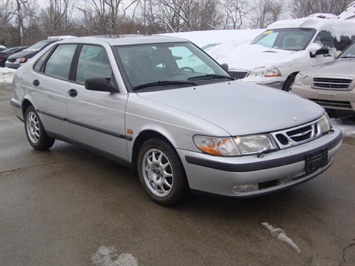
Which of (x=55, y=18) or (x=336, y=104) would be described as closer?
(x=336, y=104)

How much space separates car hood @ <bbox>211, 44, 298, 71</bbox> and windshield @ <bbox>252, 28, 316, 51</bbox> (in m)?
0.28

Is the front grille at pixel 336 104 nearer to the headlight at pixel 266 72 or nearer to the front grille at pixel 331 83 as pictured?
the front grille at pixel 331 83

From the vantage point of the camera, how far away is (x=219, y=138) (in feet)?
10.5

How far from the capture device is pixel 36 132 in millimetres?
5652

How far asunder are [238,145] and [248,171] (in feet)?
0.73

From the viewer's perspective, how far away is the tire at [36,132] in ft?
18.0

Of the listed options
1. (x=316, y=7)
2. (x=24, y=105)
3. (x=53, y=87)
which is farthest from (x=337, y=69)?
(x=316, y=7)

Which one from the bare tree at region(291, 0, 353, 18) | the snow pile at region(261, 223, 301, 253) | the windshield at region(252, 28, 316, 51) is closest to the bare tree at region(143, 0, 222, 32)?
the bare tree at region(291, 0, 353, 18)

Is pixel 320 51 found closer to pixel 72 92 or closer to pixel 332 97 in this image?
pixel 332 97

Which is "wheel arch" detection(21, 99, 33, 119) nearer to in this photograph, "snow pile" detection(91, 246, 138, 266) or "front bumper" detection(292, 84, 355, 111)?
"snow pile" detection(91, 246, 138, 266)

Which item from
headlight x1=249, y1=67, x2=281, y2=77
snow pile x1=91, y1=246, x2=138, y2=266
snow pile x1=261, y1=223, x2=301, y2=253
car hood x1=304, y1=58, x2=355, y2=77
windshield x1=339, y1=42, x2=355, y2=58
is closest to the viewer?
snow pile x1=91, y1=246, x2=138, y2=266

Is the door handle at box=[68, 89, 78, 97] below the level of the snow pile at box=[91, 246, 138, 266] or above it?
above

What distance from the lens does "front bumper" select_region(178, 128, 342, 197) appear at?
3.13 m

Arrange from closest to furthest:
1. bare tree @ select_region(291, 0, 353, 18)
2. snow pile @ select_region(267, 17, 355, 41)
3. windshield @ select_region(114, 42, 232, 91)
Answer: windshield @ select_region(114, 42, 232, 91), snow pile @ select_region(267, 17, 355, 41), bare tree @ select_region(291, 0, 353, 18)
